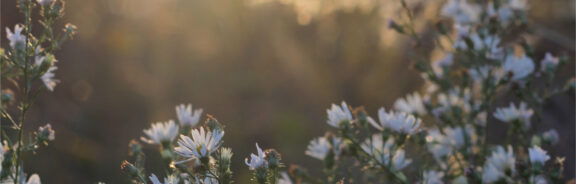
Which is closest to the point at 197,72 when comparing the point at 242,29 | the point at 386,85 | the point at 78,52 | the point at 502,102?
the point at 242,29

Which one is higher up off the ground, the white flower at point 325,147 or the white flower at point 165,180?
the white flower at point 325,147

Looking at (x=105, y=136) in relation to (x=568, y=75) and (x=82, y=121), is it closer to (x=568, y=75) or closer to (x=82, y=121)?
(x=82, y=121)

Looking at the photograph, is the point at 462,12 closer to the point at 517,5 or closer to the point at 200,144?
the point at 517,5

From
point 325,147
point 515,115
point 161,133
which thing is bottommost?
point 161,133

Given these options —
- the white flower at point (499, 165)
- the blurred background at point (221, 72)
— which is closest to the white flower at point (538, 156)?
the white flower at point (499, 165)

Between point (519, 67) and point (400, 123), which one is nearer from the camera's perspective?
point (400, 123)

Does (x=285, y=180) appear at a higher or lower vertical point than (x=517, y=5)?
lower

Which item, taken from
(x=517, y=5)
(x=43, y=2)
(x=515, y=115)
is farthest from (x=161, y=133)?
(x=517, y=5)

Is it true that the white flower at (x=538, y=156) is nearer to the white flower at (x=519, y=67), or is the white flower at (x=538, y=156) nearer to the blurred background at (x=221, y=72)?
the white flower at (x=519, y=67)
